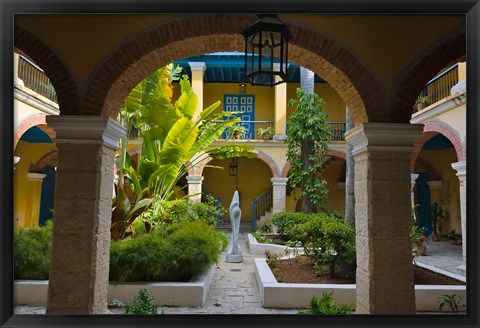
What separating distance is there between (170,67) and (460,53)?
7.44m

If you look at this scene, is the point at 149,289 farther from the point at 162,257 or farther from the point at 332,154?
the point at 332,154

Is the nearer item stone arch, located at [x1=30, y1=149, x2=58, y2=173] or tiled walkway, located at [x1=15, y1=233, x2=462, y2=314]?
tiled walkway, located at [x1=15, y1=233, x2=462, y2=314]

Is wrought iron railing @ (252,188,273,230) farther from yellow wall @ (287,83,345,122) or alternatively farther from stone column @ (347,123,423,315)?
stone column @ (347,123,423,315)

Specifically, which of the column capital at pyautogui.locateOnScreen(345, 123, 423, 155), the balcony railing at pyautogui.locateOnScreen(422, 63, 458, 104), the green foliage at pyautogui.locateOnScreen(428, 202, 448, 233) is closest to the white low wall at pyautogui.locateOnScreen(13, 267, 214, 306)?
the column capital at pyautogui.locateOnScreen(345, 123, 423, 155)

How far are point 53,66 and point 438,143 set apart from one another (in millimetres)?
13525

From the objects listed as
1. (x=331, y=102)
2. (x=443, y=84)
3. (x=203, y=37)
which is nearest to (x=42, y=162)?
(x=203, y=37)

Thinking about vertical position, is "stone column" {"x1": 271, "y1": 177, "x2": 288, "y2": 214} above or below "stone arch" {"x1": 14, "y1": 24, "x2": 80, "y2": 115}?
below

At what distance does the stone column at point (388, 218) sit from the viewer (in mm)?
4207

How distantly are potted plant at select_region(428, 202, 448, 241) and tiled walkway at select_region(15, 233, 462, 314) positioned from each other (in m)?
3.43

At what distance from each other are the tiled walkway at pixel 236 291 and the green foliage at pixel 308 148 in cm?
267

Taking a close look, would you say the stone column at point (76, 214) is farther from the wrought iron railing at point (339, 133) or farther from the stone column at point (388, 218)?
the wrought iron railing at point (339, 133)

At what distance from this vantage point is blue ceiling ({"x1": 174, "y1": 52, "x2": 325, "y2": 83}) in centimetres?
1537

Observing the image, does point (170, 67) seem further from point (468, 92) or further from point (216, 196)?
point (216, 196)

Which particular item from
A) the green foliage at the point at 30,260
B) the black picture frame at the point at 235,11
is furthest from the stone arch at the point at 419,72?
the green foliage at the point at 30,260
